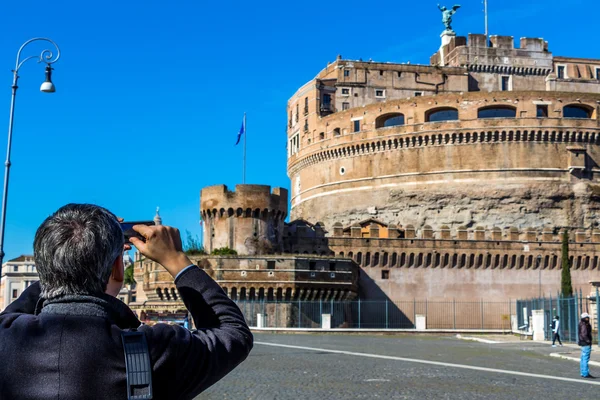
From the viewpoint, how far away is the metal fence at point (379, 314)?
1513 inches

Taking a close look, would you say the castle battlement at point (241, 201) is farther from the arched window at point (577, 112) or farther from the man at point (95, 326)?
the man at point (95, 326)

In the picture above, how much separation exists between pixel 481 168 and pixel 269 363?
1458 inches

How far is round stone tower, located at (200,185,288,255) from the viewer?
41.1 meters

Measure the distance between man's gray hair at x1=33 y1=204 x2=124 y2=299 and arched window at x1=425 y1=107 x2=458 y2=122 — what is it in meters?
51.1

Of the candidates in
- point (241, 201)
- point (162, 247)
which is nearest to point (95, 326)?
point (162, 247)

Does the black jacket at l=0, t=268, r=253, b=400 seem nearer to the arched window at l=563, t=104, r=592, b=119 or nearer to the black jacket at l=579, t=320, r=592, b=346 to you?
the black jacket at l=579, t=320, r=592, b=346

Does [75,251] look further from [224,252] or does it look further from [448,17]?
[448,17]

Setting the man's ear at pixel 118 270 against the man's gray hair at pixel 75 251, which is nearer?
the man's gray hair at pixel 75 251

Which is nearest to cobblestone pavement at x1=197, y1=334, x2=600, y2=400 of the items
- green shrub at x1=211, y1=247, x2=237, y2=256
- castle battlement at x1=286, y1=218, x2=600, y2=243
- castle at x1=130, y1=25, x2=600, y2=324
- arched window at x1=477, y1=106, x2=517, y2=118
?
green shrub at x1=211, y1=247, x2=237, y2=256

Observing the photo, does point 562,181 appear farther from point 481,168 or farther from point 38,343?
point 38,343

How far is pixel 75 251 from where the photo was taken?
240cm

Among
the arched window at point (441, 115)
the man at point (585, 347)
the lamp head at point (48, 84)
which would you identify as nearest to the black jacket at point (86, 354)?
the man at point (585, 347)

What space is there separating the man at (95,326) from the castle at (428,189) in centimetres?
3637

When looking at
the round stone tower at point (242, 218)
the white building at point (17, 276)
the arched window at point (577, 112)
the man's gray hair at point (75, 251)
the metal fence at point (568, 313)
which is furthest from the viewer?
the white building at point (17, 276)
